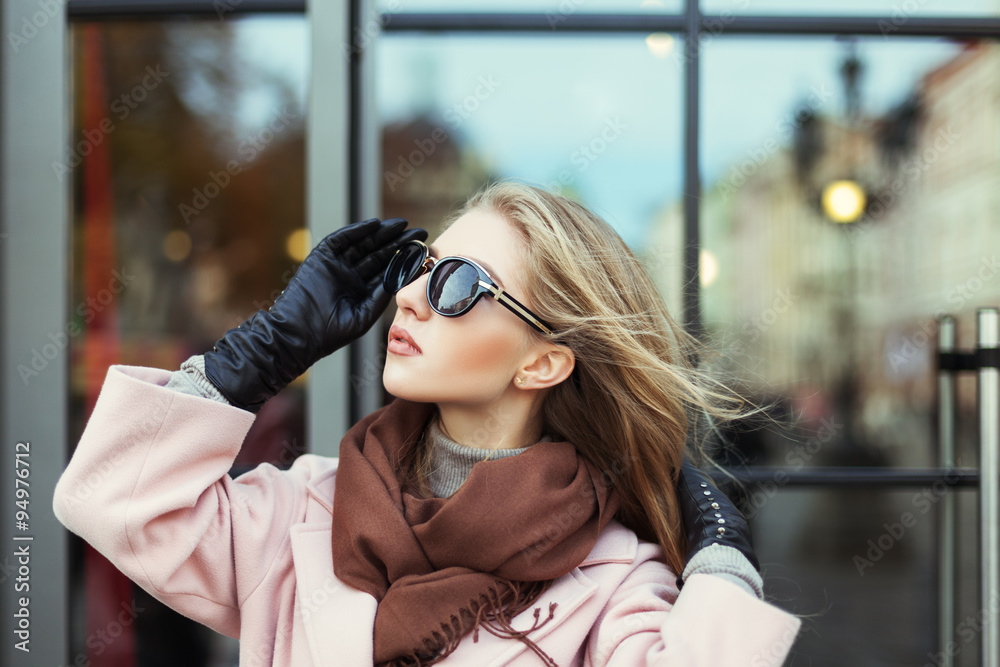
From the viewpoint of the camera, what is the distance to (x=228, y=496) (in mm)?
1383

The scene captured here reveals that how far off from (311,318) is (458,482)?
0.47 metres

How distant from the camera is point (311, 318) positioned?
146 centimetres

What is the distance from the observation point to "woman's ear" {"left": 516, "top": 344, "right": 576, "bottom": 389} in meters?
1.49

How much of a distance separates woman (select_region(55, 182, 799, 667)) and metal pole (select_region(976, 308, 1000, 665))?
4.33 ft

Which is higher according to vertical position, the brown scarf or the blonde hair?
the blonde hair

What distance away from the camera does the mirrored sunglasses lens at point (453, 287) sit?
136 cm

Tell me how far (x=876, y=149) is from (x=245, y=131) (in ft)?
10.4

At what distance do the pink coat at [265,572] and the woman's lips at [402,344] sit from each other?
12.3 inches

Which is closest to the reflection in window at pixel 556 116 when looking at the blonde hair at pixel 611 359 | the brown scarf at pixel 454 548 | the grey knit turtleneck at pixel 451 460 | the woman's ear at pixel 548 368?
the blonde hair at pixel 611 359

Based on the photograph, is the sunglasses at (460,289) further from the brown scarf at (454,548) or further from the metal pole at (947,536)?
the metal pole at (947,536)

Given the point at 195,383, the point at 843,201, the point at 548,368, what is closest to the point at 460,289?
the point at 548,368

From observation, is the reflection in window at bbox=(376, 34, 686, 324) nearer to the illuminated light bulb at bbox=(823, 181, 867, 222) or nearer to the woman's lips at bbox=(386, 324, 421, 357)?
the illuminated light bulb at bbox=(823, 181, 867, 222)

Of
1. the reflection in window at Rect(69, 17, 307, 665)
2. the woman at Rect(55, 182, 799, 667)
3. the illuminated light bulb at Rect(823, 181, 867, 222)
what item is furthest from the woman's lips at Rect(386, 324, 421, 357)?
the illuminated light bulb at Rect(823, 181, 867, 222)

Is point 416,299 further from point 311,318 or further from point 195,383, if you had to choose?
point 195,383
